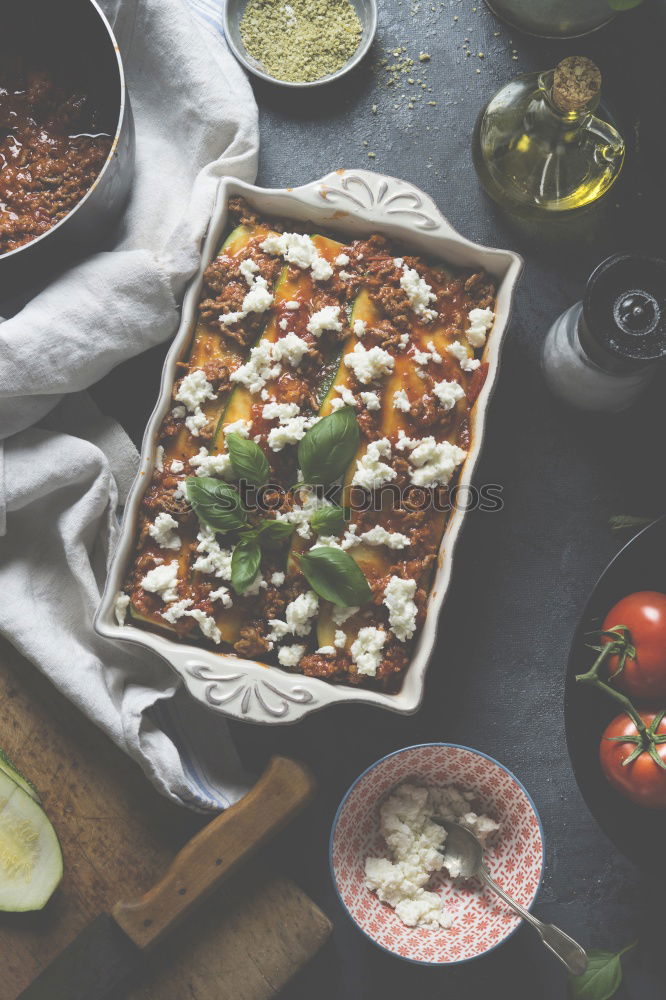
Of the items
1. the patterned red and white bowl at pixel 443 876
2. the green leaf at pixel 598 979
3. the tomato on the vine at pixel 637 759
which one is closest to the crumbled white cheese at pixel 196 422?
the patterned red and white bowl at pixel 443 876

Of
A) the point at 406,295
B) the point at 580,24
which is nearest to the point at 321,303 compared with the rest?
the point at 406,295

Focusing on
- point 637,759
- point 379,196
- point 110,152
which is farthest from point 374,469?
point 110,152

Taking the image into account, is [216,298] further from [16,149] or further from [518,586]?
[518,586]

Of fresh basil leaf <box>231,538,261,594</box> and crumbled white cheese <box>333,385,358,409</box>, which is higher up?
crumbled white cheese <box>333,385,358,409</box>

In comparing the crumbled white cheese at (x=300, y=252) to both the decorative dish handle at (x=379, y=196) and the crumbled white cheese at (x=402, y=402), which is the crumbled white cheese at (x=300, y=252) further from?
the crumbled white cheese at (x=402, y=402)

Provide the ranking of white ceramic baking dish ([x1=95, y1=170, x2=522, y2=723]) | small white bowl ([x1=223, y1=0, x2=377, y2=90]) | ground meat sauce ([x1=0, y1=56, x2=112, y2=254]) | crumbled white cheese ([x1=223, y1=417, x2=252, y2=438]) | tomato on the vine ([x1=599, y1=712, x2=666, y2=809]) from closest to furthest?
1. tomato on the vine ([x1=599, y1=712, x2=666, y2=809])
2. white ceramic baking dish ([x1=95, y1=170, x2=522, y2=723])
3. crumbled white cheese ([x1=223, y1=417, x2=252, y2=438])
4. ground meat sauce ([x1=0, y1=56, x2=112, y2=254])
5. small white bowl ([x1=223, y1=0, x2=377, y2=90])

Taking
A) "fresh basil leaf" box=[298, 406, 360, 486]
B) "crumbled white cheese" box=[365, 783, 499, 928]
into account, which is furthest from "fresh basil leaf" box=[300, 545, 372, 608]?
"crumbled white cheese" box=[365, 783, 499, 928]

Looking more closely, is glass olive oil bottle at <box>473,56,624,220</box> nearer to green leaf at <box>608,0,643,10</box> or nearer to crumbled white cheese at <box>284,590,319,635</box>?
green leaf at <box>608,0,643,10</box>

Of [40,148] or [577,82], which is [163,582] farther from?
[577,82]
